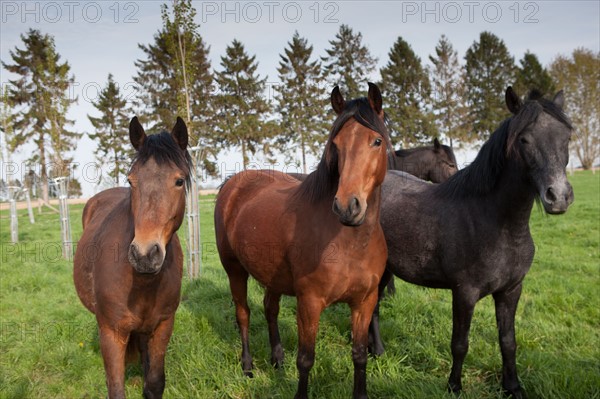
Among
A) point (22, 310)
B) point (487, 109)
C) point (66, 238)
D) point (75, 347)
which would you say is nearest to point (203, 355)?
point (75, 347)

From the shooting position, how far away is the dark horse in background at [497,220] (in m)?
2.65

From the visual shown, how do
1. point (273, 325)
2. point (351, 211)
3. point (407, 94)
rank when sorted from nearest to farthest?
point (351, 211) → point (273, 325) → point (407, 94)

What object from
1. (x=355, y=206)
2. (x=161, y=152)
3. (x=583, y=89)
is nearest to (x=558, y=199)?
(x=355, y=206)

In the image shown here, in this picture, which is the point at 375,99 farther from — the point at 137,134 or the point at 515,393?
the point at 515,393

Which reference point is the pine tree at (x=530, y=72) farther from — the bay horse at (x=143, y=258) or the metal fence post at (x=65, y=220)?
the bay horse at (x=143, y=258)

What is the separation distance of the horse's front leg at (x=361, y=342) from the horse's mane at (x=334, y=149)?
34.6 inches

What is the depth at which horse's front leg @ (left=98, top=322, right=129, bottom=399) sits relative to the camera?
2572 mm

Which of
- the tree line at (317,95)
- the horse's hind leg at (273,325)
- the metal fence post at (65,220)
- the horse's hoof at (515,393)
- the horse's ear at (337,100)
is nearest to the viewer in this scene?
the horse's ear at (337,100)

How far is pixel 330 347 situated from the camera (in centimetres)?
404

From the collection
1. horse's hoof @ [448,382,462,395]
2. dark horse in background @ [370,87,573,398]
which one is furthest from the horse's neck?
horse's hoof @ [448,382,462,395]

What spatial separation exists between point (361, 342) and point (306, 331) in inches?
18.0

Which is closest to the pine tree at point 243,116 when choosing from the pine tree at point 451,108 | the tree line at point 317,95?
the tree line at point 317,95

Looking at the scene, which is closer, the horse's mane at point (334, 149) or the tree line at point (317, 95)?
the horse's mane at point (334, 149)

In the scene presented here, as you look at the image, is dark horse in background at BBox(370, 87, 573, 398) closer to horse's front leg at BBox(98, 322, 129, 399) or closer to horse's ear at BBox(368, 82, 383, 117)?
horse's ear at BBox(368, 82, 383, 117)
